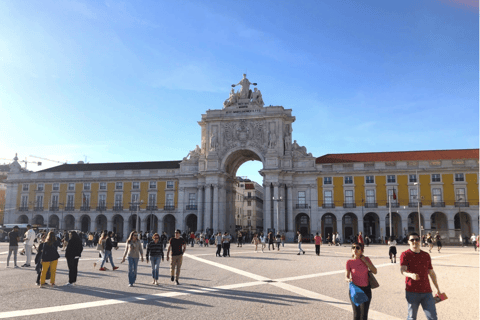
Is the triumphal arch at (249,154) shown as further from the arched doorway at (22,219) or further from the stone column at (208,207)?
the arched doorway at (22,219)

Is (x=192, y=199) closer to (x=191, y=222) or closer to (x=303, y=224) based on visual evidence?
(x=191, y=222)

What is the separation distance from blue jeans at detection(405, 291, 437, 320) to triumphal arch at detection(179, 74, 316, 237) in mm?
49899

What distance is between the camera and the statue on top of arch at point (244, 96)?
6378 cm

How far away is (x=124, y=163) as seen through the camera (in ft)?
247

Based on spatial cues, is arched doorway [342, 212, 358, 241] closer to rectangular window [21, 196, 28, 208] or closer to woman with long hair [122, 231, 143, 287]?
woman with long hair [122, 231, 143, 287]

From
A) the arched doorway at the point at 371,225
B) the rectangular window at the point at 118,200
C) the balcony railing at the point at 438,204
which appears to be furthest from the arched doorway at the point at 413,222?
the rectangular window at the point at 118,200

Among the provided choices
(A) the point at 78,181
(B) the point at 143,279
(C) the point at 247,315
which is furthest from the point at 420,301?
(A) the point at 78,181

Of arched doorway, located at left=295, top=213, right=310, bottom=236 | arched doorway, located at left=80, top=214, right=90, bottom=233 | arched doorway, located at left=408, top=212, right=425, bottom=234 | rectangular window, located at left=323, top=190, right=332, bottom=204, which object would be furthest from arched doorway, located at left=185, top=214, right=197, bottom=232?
arched doorway, located at left=408, top=212, right=425, bottom=234

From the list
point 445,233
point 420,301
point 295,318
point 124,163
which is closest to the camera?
point 420,301

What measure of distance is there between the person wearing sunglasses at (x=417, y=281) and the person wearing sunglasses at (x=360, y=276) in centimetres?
58

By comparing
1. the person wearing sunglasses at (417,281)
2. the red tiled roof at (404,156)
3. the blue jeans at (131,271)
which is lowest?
the blue jeans at (131,271)

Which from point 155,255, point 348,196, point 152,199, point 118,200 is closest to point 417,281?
point 155,255

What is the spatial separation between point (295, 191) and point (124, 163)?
34192mm

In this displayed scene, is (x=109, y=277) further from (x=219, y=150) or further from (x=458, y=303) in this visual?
(x=219, y=150)
